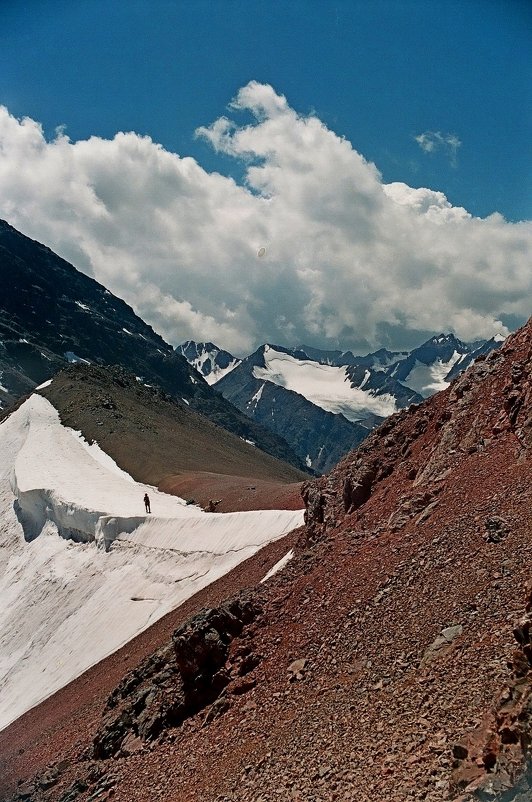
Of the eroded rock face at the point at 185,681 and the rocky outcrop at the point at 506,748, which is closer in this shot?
the rocky outcrop at the point at 506,748

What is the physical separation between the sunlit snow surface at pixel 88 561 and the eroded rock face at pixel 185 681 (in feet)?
50.7

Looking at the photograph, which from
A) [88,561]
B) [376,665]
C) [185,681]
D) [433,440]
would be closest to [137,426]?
[88,561]

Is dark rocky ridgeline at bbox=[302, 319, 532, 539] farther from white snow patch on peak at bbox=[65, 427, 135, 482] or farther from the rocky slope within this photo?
white snow patch on peak at bbox=[65, 427, 135, 482]

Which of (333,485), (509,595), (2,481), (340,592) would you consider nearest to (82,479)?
(2,481)

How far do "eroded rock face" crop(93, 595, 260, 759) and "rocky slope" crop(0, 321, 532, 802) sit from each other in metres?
0.05

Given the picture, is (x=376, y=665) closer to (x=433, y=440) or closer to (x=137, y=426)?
(x=433, y=440)

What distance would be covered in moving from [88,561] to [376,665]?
38405mm

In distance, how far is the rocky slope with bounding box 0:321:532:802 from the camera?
928 centimetres

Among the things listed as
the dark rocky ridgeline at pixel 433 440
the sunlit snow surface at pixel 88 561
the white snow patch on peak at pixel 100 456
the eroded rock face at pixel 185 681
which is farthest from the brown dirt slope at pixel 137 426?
the eroded rock face at pixel 185 681

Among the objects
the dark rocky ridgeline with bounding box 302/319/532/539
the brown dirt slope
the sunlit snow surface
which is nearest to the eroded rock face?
the dark rocky ridgeline with bounding box 302/319/532/539

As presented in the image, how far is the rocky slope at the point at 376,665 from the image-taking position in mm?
9281

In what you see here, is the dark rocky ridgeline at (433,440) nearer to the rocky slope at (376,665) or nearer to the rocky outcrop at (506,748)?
the rocky slope at (376,665)

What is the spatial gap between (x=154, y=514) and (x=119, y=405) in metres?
46.3

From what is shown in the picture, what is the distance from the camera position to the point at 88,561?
46781mm
